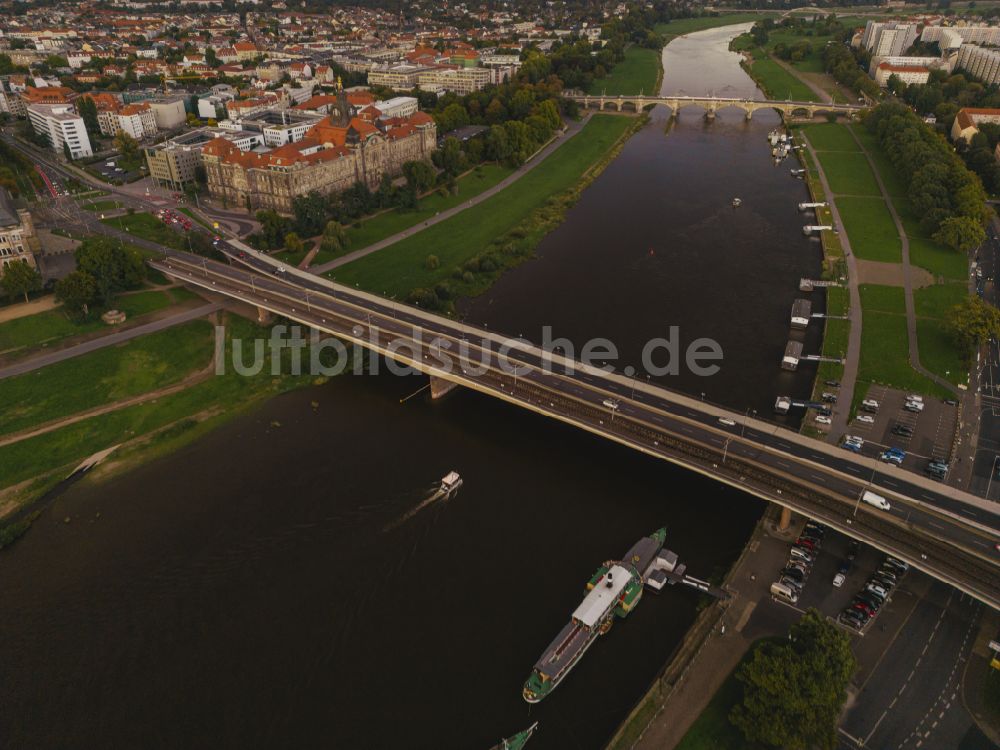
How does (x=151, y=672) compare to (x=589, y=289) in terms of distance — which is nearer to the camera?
(x=151, y=672)

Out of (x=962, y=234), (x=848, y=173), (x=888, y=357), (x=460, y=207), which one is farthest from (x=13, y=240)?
(x=848, y=173)

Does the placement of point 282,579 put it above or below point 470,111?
below

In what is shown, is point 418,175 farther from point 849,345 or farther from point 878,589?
point 878,589

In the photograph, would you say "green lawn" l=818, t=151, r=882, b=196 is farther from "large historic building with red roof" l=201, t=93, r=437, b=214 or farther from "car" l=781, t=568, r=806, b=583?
"car" l=781, t=568, r=806, b=583

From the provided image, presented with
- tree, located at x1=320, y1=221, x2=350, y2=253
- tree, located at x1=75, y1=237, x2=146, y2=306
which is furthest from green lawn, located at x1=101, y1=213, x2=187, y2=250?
tree, located at x1=320, y1=221, x2=350, y2=253

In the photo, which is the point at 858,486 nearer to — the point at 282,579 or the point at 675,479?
the point at 675,479

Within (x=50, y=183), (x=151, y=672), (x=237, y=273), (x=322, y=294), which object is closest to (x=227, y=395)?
(x=322, y=294)
